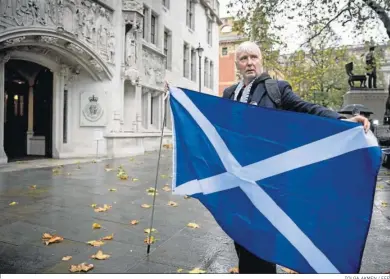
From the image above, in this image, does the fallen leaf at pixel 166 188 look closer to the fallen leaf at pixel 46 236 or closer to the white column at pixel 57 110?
the fallen leaf at pixel 46 236

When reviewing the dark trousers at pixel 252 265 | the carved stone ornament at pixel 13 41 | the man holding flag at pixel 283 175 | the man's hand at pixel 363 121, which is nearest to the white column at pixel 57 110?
the carved stone ornament at pixel 13 41

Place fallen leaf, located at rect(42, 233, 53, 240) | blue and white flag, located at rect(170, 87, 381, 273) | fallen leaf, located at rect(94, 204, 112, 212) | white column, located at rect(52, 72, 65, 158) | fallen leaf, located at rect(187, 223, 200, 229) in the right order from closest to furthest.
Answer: blue and white flag, located at rect(170, 87, 381, 273), fallen leaf, located at rect(42, 233, 53, 240), fallen leaf, located at rect(187, 223, 200, 229), fallen leaf, located at rect(94, 204, 112, 212), white column, located at rect(52, 72, 65, 158)

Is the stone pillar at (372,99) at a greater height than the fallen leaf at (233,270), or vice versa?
the stone pillar at (372,99)

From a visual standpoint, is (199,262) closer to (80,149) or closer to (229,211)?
(229,211)

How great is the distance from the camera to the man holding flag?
2393 millimetres

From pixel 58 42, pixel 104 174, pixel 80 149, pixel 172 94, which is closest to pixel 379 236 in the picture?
pixel 172 94

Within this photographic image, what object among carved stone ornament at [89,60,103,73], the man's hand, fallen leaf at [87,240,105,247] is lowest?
fallen leaf at [87,240,105,247]

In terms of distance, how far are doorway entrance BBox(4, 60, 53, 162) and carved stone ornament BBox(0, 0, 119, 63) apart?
108 inches

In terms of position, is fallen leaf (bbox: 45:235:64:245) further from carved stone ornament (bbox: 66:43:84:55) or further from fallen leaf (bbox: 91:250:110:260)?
carved stone ornament (bbox: 66:43:84:55)

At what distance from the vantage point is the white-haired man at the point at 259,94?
8.67 feet

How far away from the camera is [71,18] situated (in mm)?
12680

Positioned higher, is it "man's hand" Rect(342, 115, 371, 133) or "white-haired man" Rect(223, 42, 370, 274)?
"white-haired man" Rect(223, 42, 370, 274)

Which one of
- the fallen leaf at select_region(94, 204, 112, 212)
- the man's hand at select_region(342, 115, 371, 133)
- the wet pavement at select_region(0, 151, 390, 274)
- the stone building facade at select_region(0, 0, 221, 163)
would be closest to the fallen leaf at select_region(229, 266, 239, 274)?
the wet pavement at select_region(0, 151, 390, 274)

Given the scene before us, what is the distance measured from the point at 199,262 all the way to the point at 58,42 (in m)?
11.2
